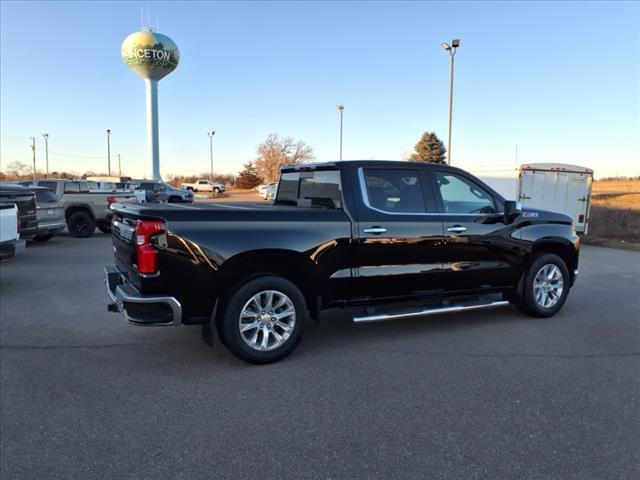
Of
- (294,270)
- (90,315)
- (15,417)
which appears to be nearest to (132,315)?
(15,417)

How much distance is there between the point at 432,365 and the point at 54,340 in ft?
12.5

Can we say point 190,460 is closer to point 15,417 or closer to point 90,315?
point 15,417

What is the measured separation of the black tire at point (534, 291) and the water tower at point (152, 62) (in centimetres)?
4589

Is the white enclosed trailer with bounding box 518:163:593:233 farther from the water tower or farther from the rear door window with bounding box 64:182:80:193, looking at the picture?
the water tower

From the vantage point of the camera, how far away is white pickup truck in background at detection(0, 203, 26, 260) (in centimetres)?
780

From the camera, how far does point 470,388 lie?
4.06 m

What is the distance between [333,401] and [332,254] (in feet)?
4.88

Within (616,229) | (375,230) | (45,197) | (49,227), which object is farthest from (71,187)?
(616,229)

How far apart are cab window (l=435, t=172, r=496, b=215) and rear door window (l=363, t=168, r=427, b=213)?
0.31 m

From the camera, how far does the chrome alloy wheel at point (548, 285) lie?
6.27m

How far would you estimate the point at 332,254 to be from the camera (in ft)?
16.0

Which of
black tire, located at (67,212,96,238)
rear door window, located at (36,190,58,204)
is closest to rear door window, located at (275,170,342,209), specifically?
rear door window, located at (36,190,58,204)

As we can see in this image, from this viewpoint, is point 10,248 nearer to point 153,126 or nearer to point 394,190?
point 394,190

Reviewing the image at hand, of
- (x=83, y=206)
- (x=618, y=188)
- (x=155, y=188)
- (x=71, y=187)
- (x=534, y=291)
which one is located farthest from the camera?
(x=618, y=188)
